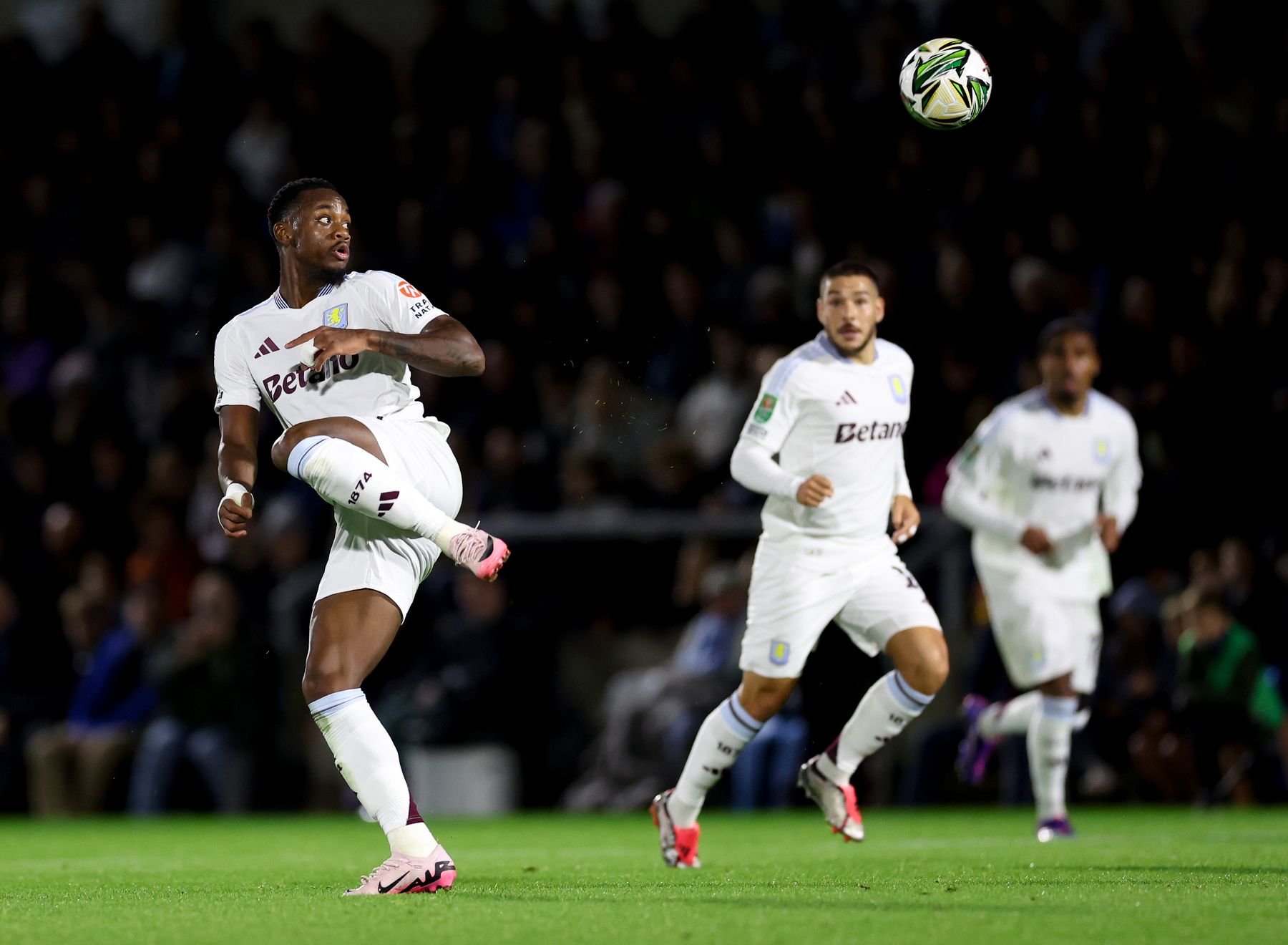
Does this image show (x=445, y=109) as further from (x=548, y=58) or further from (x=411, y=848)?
(x=411, y=848)

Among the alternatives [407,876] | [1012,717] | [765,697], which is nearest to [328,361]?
[407,876]

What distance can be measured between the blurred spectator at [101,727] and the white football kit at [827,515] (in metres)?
7.30

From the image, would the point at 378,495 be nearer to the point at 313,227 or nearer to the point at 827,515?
the point at 313,227

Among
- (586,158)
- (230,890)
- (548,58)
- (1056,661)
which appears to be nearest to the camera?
(230,890)

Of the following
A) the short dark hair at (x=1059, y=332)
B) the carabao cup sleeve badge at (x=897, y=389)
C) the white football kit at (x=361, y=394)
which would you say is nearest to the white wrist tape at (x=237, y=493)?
the white football kit at (x=361, y=394)

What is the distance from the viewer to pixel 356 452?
6.32 meters

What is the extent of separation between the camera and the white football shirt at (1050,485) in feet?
32.9

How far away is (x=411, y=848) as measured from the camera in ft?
20.5

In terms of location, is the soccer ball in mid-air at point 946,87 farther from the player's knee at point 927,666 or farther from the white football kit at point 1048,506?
the player's knee at point 927,666

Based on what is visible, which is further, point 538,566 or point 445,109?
point 445,109

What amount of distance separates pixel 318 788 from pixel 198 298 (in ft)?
14.8

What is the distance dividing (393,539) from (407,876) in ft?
3.61

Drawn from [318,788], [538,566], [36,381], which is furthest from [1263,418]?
[36,381]

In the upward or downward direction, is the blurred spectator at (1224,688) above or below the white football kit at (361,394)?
below
